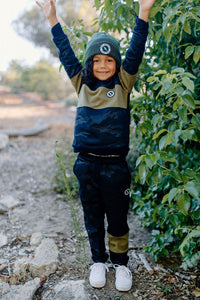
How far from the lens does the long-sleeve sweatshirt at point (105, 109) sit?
1.64 meters

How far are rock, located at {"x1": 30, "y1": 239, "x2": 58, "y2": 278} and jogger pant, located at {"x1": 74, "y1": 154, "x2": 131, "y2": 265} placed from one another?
0.98 ft

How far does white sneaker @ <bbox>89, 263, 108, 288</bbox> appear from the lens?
1801 mm

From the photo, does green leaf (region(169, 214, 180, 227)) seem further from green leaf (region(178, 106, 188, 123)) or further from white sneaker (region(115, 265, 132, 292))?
green leaf (region(178, 106, 188, 123))

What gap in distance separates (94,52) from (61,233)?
1566 millimetres

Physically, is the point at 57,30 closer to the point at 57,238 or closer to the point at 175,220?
the point at 175,220

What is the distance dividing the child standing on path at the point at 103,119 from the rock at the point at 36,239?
0.66m

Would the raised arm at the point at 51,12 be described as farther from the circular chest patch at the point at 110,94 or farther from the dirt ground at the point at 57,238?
the dirt ground at the point at 57,238

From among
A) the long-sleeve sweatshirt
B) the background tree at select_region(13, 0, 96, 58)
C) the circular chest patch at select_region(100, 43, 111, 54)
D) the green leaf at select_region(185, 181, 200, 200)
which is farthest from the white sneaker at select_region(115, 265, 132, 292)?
the background tree at select_region(13, 0, 96, 58)

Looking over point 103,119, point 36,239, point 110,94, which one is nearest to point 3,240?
point 36,239

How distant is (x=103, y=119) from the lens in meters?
1.64

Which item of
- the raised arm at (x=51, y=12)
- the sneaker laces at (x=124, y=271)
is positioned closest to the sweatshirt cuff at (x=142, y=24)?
the raised arm at (x=51, y=12)

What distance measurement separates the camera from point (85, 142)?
1.69 meters

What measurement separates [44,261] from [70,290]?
0.32 metres

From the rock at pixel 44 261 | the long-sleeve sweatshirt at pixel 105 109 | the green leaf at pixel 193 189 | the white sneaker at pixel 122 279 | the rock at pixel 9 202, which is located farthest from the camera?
the rock at pixel 9 202
